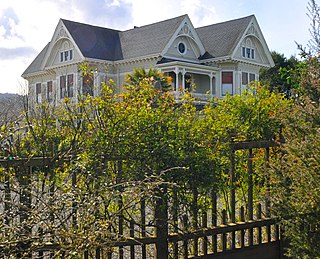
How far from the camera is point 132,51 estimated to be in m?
31.2

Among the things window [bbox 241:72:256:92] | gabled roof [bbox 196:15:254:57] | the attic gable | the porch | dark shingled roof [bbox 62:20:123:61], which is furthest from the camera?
window [bbox 241:72:256:92]

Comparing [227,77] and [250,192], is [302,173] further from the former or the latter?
[227,77]

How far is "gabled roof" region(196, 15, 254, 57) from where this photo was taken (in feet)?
103

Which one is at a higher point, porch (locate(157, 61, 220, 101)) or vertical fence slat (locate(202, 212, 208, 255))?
porch (locate(157, 61, 220, 101))

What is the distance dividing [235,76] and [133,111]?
2801 cm

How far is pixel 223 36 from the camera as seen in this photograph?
32.4 m

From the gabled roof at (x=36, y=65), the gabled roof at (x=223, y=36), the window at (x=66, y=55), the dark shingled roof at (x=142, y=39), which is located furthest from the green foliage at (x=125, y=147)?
the gabled roof at (x=36, y=65)

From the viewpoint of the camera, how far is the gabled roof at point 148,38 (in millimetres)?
30000

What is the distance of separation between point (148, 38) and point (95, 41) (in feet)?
11.8

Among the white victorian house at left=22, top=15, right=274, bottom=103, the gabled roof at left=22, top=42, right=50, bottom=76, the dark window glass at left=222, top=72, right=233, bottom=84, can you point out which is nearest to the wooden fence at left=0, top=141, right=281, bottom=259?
the white victorian house at left=22, top=15, right=274, bottom=103

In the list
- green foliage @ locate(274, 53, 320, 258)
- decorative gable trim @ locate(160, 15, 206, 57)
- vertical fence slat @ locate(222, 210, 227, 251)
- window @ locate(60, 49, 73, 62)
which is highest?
decorative gable trim @ locate(160, 15, 206, 57)

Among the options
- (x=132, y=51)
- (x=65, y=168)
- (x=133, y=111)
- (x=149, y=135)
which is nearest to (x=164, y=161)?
(x=149, y=135)

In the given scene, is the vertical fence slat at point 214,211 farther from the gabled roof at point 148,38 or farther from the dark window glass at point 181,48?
the dark window glass at point 181,48

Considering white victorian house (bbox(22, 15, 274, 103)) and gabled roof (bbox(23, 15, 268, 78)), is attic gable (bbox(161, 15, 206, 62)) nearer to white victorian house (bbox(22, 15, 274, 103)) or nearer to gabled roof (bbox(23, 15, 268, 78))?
white victorian house (bbox(22, 15, 274, 103))
